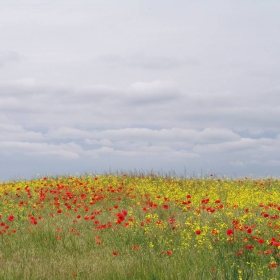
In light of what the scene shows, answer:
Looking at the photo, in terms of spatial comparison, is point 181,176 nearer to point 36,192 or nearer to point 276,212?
point 36,192

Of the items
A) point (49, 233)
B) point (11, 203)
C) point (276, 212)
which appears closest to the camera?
point (49, 233)

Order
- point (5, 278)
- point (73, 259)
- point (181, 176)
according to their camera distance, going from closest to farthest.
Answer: point (5, 278) → point (73, 259) → point (181, 176)

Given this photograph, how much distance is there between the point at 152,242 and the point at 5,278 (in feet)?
10.0

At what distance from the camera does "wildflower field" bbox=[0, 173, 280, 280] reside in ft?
20.5

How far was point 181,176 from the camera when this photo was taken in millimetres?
18453

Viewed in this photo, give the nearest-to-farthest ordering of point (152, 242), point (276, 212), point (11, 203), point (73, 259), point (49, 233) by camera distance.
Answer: point (73, 259)
point (152, 242)
point (49, 233)
point (276, 212)
point (11, 203)

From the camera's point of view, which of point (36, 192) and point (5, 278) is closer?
point (5, 278)

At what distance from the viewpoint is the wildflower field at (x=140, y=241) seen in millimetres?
6242

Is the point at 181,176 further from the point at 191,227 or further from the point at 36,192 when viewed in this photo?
the point at 191,227

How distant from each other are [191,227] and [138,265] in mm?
2503

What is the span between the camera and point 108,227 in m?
9.56

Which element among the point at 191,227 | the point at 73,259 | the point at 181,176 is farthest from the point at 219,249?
the point at 181,176

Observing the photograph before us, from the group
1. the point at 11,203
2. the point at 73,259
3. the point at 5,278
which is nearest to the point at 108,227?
the point at 73,259

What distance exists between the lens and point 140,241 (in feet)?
27.7
